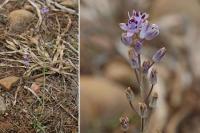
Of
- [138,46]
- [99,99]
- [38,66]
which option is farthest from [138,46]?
[99,99]

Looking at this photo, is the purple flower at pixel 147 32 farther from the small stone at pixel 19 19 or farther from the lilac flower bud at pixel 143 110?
the small stone at pixel 19 19

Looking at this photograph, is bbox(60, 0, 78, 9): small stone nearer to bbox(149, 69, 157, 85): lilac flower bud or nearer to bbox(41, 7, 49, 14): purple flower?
bbox(41, 7, 49, 14): purple flower

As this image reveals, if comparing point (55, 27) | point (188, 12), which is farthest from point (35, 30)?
point (188, 12)

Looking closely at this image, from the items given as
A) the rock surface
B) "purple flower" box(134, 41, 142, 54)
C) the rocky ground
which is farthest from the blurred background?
"purple flower" box(134, 41, 142, 54)

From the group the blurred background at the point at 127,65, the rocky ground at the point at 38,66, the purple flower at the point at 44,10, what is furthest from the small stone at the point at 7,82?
the blurred background at the point at 127,65

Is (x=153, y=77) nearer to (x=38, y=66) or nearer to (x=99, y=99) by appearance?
(x=38, y=66)

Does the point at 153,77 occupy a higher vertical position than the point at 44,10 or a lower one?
lower

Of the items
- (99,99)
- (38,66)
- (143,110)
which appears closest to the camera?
(143,110)

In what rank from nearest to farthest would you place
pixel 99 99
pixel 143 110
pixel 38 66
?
pixel 143 110 → pixel 38 66 → pixel 99 99
